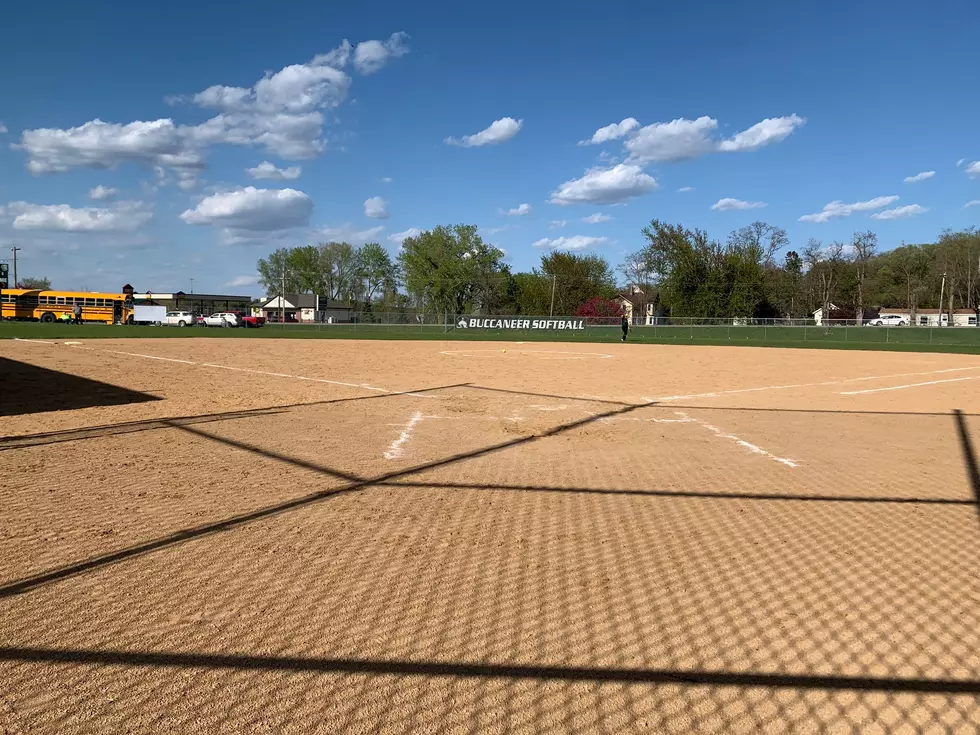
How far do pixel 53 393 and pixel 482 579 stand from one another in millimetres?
11713

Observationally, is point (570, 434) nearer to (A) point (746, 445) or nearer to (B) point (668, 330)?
(A) point (746, 445)

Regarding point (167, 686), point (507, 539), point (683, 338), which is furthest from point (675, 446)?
point (683, 338)

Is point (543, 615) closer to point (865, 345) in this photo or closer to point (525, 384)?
point (525, 384)

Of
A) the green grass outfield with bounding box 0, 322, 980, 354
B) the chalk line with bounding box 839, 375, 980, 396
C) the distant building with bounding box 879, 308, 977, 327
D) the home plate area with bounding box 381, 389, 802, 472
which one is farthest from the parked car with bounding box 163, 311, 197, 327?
the distant building with bounding box 879, 308, 977, 327

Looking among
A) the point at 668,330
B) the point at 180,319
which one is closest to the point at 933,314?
the point at 668,330

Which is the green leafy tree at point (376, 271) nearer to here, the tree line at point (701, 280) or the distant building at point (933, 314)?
the tree line at point (701, 280)

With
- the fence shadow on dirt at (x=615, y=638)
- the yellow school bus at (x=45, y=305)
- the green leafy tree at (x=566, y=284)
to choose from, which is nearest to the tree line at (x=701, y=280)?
the green leafy tree at (x=566, y=284)

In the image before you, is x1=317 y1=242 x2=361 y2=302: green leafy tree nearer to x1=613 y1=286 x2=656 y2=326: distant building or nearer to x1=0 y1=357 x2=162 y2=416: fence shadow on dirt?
x1=613 y1=286 x2=656 y2=326: distant building

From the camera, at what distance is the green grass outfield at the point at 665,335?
36969 millimetres

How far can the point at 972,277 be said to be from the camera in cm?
8375

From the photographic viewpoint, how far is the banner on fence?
2127 inches

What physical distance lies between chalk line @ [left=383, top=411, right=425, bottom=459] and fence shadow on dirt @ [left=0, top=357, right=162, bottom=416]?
5.29 m

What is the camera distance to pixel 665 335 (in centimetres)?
4841

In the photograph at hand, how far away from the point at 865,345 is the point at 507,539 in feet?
129
